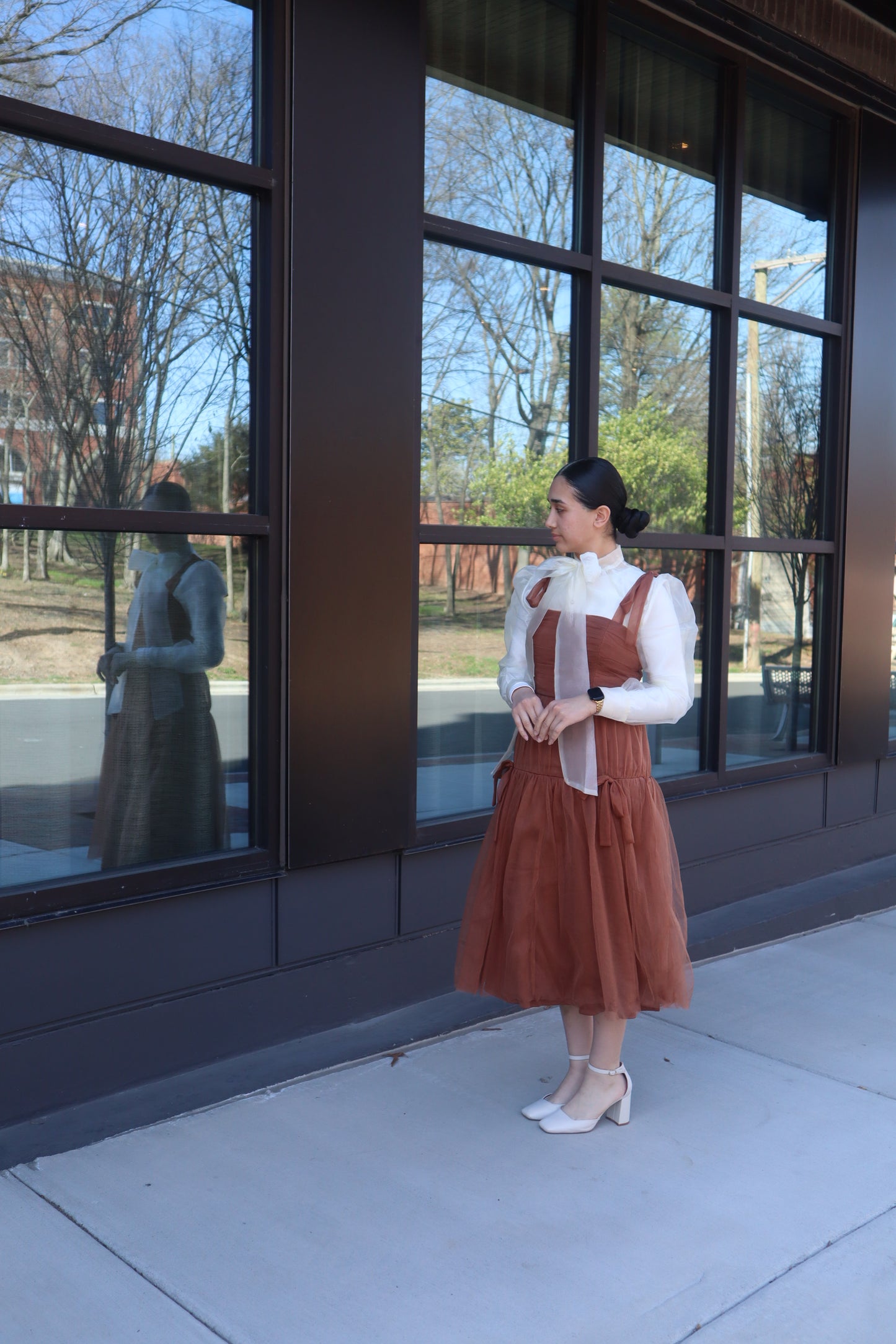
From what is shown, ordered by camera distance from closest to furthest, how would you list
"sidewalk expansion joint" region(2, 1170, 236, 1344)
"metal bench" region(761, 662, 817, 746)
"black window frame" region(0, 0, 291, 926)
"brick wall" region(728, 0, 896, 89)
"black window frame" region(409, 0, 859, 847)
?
"sidewalk expansion joint" region(2, 1170, 236, 1344) < "black window frame" region(0, 0, 291, 926) < "black window frame" region(409, 0, 859, 847) < "brick wall" region(728, 0, 896, 89) < "metal bench" region(761, 662, 817, 746)

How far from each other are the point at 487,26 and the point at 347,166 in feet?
3.91

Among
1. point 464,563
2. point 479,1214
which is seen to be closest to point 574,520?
point 464,563

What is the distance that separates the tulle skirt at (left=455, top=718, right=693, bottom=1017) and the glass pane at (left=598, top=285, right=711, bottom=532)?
217cm

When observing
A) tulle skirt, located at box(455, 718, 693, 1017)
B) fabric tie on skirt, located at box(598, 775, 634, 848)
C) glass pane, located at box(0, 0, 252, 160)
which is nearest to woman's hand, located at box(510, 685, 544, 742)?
tulle skirt, located at box(455, 718, 693, 1017)

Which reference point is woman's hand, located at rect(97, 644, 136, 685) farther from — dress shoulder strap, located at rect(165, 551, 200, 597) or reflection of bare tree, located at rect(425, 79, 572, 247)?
reflection of bare tree, located at rect(425, 79, 572, 247)

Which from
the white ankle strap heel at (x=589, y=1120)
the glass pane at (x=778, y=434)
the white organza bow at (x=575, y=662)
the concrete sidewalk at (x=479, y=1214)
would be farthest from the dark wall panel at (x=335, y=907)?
the glass pane at (x=778, y=434)

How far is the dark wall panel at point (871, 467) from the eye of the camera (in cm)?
618

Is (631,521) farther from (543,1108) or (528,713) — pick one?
(543,1108)

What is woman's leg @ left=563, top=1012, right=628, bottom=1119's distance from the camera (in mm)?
3398

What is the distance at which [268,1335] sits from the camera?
2463 mm

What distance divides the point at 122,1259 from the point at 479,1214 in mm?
848

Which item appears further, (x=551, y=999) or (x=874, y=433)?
(x=874, y=433)

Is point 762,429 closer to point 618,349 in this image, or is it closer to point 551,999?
point 618,349

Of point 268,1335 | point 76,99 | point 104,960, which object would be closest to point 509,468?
point 76,99
